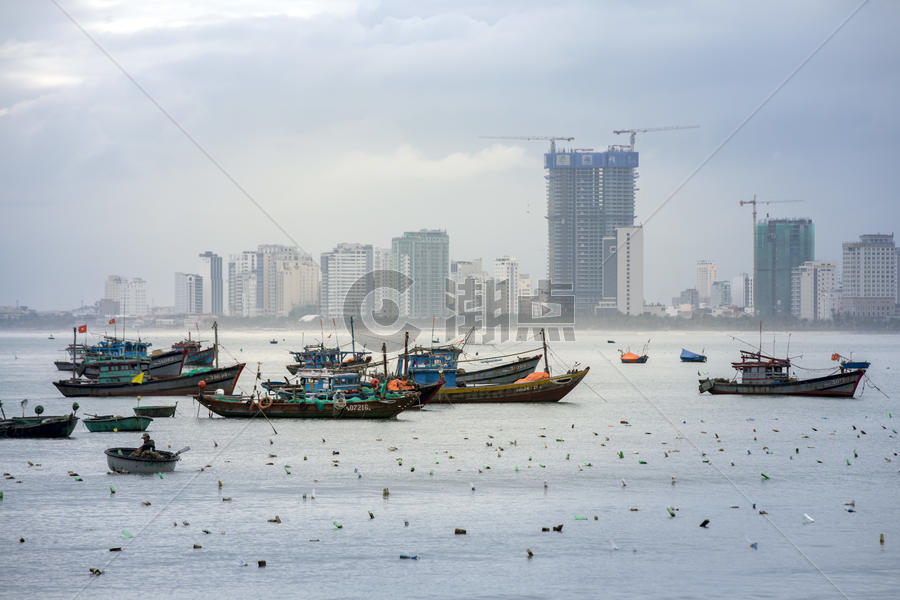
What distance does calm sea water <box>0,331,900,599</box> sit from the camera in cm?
2362

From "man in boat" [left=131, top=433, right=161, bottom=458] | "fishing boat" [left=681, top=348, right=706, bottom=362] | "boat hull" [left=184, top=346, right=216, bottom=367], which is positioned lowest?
"fishing boat" [left=681, top=348, right=706, bottom=362]

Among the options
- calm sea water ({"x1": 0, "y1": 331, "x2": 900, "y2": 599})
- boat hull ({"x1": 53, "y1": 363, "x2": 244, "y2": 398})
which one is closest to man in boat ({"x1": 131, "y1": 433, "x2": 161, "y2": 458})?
calm sea water ({"x1": 0, "y1": 331, "x2": 900, "y2": 599})

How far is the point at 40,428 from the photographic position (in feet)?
152

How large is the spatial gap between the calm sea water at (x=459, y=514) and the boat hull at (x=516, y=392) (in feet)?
52.1

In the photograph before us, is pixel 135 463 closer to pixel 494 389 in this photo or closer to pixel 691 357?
pixel 494 389

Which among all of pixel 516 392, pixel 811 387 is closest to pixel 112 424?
pixel 516 392

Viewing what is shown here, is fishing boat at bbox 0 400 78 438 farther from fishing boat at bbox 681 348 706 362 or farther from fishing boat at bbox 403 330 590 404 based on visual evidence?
fishing boat at bbox 681 348 706 362

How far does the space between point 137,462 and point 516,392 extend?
1480 inches

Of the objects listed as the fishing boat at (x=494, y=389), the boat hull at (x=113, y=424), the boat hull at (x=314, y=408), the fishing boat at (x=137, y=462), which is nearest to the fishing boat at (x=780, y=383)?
the fishing boat at (x=494, y=389)

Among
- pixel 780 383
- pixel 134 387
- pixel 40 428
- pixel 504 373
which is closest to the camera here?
pixel 40 428

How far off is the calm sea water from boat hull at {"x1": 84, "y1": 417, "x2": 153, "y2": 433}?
93 cm

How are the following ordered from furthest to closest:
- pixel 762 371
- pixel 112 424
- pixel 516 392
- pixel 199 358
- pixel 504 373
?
pixel 199 358 < pixel 504 373 < pixel 762 371 < pixel 516 392 < pixel 112 424

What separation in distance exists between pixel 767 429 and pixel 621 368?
78.6 meters

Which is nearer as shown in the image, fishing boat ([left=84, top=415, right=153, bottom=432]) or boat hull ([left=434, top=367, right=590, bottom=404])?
fishing boat ([left=84, top=415, right=153, bottom=432])
